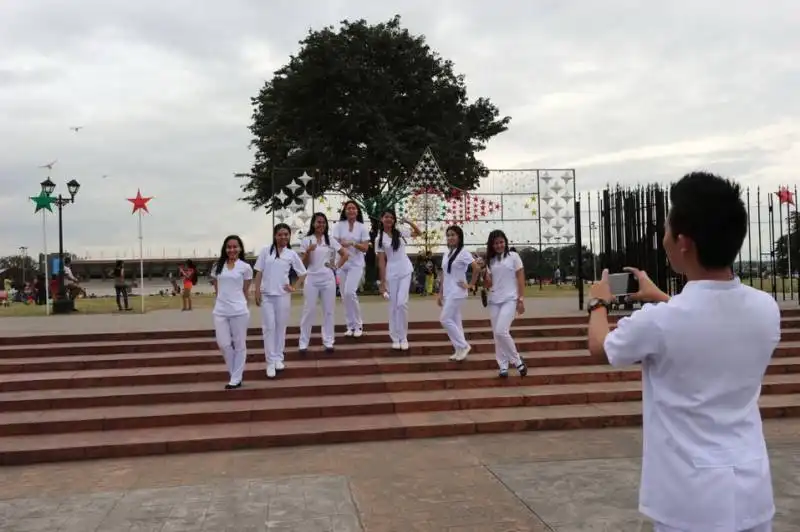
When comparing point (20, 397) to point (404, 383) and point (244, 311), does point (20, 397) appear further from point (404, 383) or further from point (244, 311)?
point (404, 383)

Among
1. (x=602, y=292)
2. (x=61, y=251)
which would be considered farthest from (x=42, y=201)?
(x=602, y=292)

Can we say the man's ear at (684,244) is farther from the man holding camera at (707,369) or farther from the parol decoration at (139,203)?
the parol decoration at (139,203)

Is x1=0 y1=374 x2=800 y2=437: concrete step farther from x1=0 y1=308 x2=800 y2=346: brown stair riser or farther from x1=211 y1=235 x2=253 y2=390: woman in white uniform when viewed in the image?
x1=0 y1=308 x2=800 y2=346: brown stair riser

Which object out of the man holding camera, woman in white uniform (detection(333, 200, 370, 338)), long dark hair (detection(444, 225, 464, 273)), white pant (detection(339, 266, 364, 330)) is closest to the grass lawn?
white pant (detection(339, 266, 364, 330))

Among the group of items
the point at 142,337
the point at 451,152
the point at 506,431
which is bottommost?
the point at 506,431

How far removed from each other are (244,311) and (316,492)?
9.60ft

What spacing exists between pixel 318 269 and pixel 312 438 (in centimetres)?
261

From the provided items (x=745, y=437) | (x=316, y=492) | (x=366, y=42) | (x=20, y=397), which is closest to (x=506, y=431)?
(x=316, y=492)

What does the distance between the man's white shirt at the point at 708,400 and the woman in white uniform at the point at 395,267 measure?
249 inches

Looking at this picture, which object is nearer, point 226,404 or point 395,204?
point 226,404

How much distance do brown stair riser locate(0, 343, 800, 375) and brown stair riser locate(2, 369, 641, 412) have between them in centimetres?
54

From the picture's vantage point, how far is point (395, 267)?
8.18m

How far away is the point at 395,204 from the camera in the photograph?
22.3 meters

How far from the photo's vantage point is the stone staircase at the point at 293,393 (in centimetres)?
609
